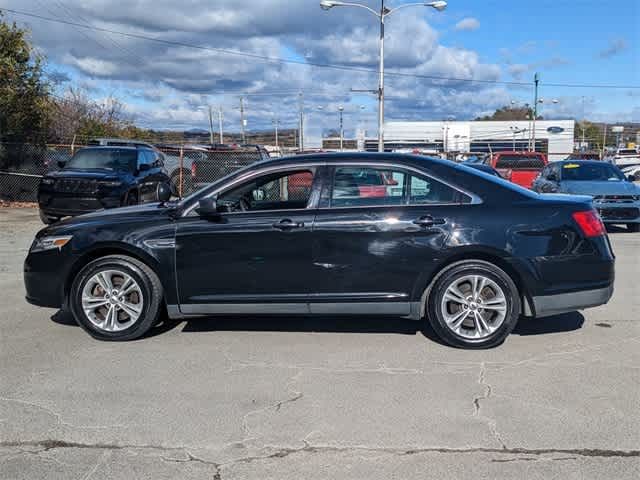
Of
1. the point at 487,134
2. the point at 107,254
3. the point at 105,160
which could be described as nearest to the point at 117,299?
the point at 107,254

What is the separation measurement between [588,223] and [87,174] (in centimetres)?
1053

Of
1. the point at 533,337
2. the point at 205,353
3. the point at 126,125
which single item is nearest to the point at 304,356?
the point at 205,353

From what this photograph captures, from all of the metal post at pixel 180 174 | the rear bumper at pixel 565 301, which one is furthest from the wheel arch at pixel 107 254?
the metal post at pixel 180 174

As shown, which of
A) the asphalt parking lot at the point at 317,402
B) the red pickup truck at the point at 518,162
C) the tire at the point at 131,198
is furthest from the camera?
the red pickup truck at the point at 518,162

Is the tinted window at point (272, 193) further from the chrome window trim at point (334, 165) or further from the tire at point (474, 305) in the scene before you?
the tire at point (474, 305)

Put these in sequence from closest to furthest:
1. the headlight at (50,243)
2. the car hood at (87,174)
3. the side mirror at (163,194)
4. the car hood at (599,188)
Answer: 1. the headlight at (50,243)
2. the side mirror at (163,194)
3. the car hood at (599,188)
4. the car hood at (87,174)

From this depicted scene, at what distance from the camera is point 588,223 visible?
17.5ft

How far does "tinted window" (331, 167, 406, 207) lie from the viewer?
17.6 ft

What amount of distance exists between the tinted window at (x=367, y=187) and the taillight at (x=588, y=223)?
4.95ft

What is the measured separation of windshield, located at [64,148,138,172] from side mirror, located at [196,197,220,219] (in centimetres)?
908

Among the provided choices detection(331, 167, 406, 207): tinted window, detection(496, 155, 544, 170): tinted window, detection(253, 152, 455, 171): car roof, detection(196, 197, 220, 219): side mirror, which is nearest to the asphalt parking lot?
detection(196, 197, 220, 219): side mirror

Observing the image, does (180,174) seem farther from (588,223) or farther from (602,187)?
(588,223)

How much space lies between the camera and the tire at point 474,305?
17.1ft

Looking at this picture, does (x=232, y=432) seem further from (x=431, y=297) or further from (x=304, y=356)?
(x=431, y=297)
